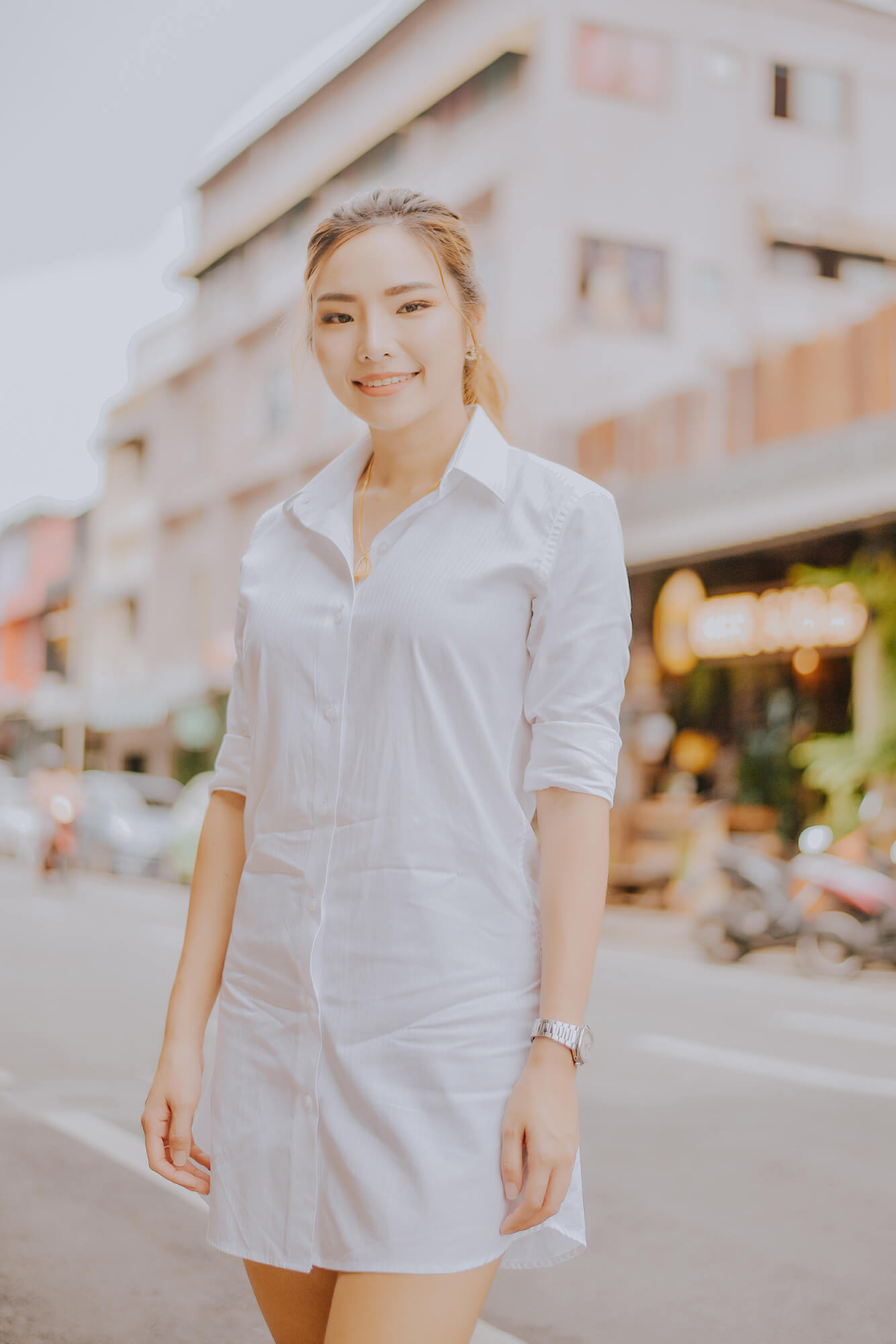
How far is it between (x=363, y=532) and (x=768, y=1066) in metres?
5.30

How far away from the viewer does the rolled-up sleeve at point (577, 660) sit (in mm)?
1468

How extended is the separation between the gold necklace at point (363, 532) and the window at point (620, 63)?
1868 cm

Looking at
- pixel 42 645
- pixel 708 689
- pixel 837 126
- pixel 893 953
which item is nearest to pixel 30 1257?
pixel 893 953

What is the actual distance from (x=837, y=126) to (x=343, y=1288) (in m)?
21.2

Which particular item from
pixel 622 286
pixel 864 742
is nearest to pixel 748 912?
pixel 864 742


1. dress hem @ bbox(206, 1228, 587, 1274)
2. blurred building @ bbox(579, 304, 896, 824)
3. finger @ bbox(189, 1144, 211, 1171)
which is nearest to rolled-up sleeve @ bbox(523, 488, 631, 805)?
dress hem @ bbox(206, 1228, 587, 1274)

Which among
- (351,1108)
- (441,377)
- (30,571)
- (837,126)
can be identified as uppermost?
(837,126)

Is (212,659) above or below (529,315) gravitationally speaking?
below

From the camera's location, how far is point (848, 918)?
9906 millimetres

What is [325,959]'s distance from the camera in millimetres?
1487

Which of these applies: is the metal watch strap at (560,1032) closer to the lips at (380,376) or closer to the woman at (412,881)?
the woman at (412,881)

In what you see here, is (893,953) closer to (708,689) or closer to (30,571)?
(708,689)

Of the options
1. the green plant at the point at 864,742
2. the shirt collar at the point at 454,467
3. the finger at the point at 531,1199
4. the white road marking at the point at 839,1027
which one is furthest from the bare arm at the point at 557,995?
the green plant at the point at 864,742

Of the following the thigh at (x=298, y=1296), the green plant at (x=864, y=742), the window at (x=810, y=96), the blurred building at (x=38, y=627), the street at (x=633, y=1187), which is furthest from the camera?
the blurred building at (x=38, y=627)
